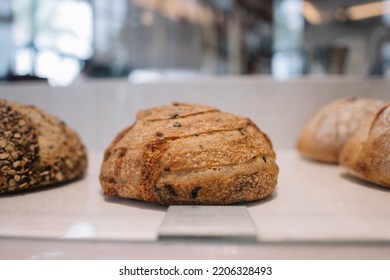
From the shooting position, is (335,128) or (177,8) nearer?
(335,128)

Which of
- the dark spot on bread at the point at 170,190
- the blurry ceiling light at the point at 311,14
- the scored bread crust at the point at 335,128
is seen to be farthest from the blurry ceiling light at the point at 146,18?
the dark spot on bread at the point at 170,190

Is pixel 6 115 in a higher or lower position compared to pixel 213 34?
lower

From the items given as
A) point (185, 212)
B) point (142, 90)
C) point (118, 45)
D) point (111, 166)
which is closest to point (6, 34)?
point (118, 45)

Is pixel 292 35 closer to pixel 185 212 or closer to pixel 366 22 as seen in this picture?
pixel 366 22

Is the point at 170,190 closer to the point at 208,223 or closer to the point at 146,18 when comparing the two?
the point at 208,223

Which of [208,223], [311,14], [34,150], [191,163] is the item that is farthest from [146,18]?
[208,223]

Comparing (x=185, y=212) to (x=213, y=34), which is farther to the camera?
(x=213, y=34)

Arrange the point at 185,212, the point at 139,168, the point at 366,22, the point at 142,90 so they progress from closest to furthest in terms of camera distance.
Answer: the point at 185,212 → the point at 139,168 → the point at 142,90 → the point at 366,22
